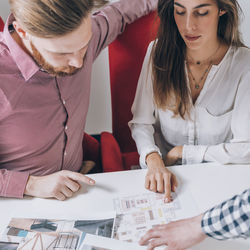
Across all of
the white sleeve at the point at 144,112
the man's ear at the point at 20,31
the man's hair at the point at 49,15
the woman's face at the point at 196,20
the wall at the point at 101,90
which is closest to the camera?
the man's hair at the point at 49,15

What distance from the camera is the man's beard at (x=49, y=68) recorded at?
3.25 ft

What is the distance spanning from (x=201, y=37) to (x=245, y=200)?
2.07 feet

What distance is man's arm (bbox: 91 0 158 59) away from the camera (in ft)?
4.20

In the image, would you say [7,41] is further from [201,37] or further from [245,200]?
[245,200]

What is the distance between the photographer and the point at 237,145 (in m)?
1.17

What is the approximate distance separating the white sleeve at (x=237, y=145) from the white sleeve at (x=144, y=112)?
18 cm

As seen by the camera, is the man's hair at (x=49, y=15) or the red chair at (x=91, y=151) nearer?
the man's hair at (x=49, y=15)

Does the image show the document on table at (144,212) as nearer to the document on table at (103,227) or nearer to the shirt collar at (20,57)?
the document on table at (103,227)

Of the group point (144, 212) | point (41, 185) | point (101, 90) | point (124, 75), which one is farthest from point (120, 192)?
point (101, 90)

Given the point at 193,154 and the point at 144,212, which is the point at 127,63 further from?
the point at 144,212

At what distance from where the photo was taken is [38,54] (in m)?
0.99

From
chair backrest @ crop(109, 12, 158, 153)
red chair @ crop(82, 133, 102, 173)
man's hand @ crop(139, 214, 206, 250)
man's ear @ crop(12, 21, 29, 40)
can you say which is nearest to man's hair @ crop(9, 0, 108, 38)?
man's ear @ crop(12, 21, 29, 40)

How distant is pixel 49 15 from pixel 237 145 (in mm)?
785

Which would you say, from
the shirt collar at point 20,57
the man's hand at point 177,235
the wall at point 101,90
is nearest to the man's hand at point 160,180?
the man's hand at point 177,235
